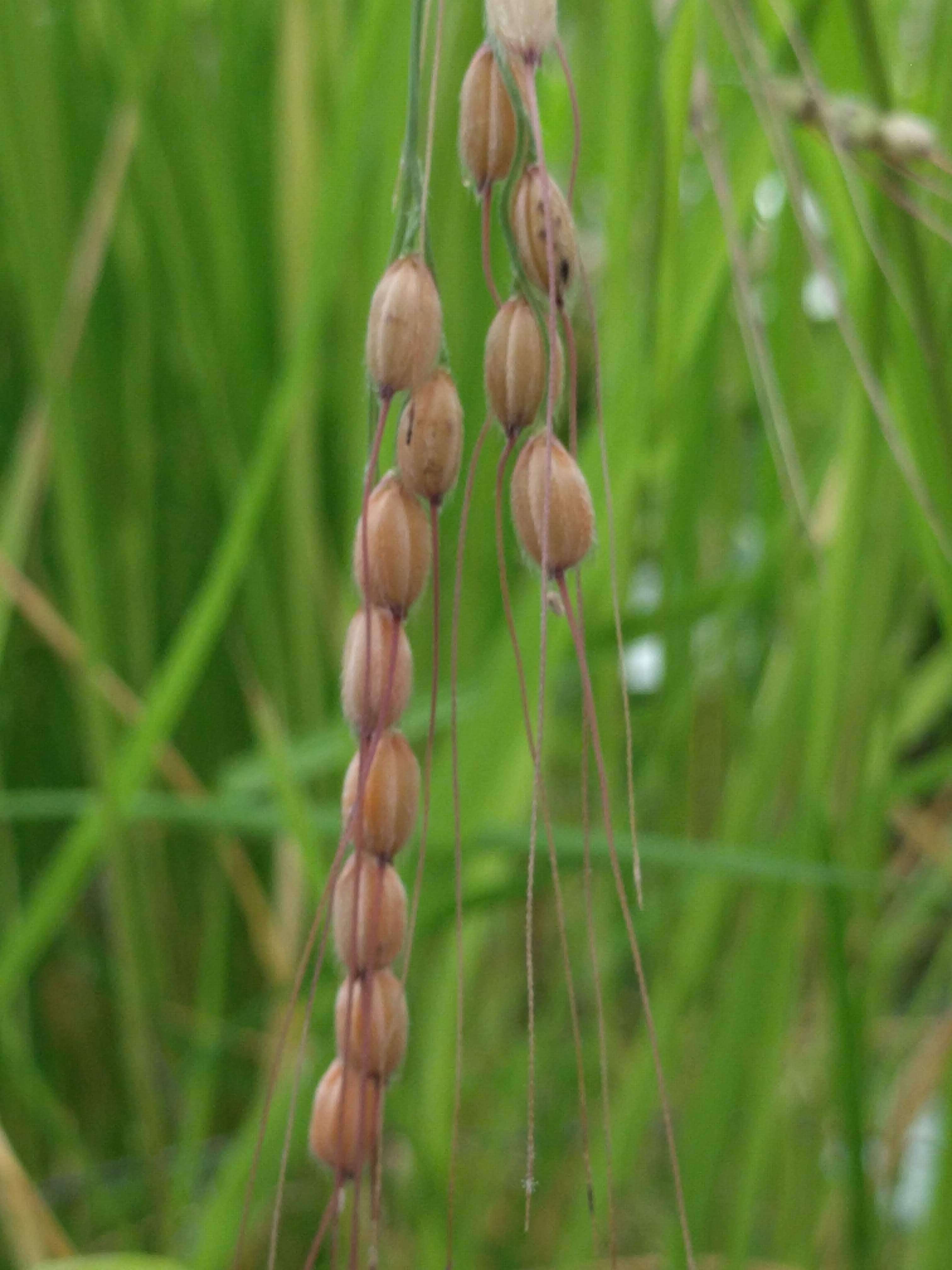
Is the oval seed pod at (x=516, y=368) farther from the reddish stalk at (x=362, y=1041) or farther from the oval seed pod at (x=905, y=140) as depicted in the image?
the oval seed pod at (x=905, y=140)

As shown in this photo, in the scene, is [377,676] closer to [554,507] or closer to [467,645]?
[554,507]

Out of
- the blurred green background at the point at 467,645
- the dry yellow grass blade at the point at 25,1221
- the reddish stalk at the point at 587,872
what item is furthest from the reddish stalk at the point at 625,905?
the dry yellow grass blade at the point at 25,1221

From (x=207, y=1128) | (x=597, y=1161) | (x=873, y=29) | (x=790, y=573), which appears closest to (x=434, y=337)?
(x=873, y=29)

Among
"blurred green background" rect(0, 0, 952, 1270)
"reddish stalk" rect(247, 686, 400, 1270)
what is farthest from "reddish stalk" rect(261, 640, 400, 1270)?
"blurred green background" rect(0, 0, 952, 1270)

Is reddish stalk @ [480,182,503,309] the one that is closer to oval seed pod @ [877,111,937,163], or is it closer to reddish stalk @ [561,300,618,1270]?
reddish stalk @ [561,300,618,1270]

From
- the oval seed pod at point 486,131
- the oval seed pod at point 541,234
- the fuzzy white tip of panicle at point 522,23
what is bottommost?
the oval seed pod at point 541,234
